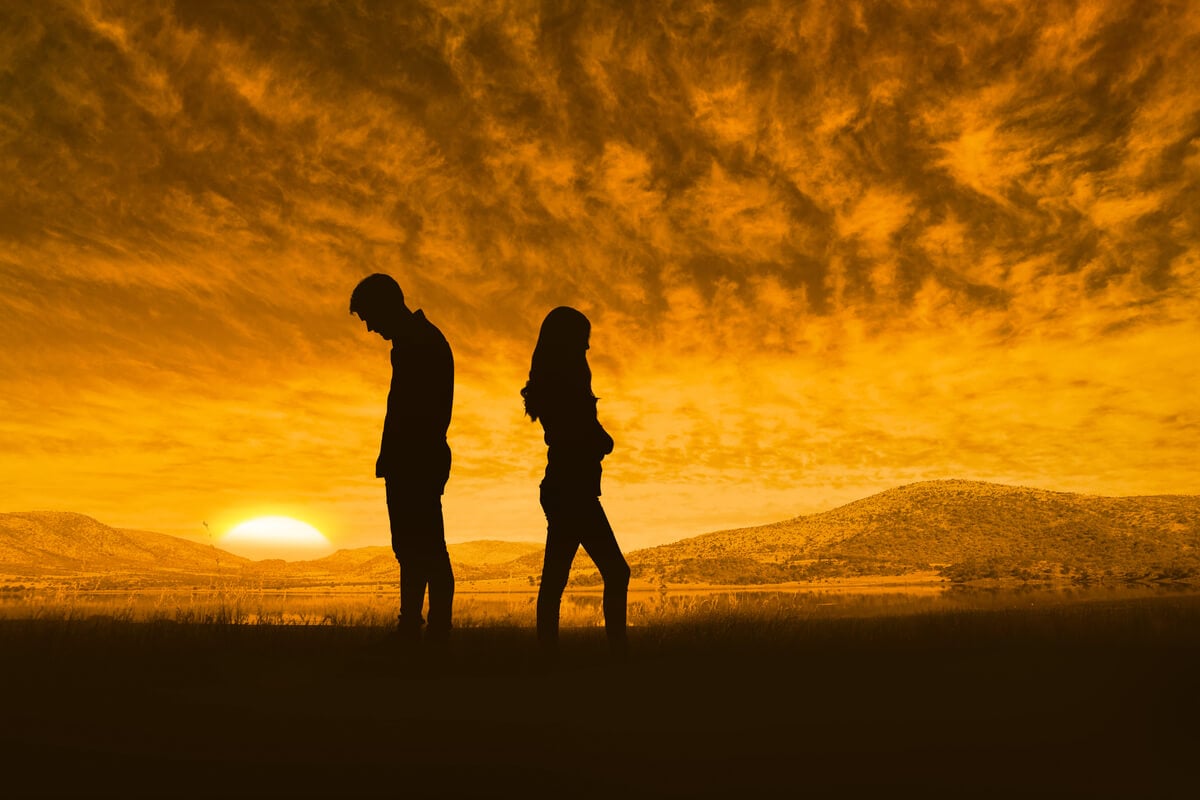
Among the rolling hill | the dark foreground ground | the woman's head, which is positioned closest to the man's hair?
the woman's head

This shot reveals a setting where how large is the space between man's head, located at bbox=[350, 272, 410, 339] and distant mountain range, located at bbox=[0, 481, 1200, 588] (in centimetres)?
4025

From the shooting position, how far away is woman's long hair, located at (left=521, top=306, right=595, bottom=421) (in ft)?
19.4

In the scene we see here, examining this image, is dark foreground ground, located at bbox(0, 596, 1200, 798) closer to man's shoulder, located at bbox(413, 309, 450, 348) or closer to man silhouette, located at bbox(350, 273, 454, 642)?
man silhouette, located at bbox(350, 273, 454, 642)

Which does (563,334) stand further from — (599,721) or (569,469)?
(599,721)

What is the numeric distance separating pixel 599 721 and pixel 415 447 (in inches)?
119

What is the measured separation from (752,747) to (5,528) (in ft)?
519

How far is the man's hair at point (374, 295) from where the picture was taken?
6309mm

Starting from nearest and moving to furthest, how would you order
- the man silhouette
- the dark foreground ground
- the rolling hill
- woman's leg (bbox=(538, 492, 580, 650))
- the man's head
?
the dark foreground ground → woman's leg (bbox=(538, 492, 580, 650)) → the man silhouette → the man's head → the rolling hill

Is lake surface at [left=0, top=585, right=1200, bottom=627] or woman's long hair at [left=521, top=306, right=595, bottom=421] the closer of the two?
Result: woman's long hair at [left=521, top=306, right=595, bottom=421]

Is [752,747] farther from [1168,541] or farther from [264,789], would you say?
[1168,541]

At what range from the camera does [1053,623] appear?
881cm

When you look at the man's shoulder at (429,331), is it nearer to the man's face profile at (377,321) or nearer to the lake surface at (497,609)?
the man's face profile at (377,321)

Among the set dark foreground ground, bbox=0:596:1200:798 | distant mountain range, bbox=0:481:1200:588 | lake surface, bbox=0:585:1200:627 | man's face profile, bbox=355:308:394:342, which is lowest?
dark foreground ground, bbox=0:596:1200:798

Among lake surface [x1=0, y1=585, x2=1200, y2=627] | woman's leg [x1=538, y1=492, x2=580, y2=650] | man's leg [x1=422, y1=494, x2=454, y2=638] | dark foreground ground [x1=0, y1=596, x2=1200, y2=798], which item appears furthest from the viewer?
lake surface [x1=0, y1=585, x2=1200, y2=627]
